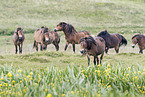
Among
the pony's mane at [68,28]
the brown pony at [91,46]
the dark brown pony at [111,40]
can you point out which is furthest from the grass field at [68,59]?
the pony's mane at [68,28]

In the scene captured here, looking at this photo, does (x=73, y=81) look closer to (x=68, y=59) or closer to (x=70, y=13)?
(x=68, y=59)

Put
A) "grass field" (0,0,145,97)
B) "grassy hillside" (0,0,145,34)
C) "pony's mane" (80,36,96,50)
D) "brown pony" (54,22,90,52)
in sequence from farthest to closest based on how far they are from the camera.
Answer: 1. "grassy hillside" (0,0,145,34)
2. "brown pony" (54,22,90,52)
3. "pony's mane" (80,36,96,50)
4. "grass field" (0,0,145,97)

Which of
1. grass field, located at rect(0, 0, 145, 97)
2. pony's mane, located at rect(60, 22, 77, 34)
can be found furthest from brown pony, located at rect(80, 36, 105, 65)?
pony's mane, located at rect(60, 22, 77, 34)

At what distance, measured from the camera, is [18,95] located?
18.4ft

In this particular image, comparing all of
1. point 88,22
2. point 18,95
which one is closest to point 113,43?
point 18,95

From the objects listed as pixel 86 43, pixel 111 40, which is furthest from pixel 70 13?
pixel 86 43

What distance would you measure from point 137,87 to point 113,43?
9.83 m

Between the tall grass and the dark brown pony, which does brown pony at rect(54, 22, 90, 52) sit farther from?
the tall grass

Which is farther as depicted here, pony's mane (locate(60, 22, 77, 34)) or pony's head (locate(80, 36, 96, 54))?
pony's mane (locate(60, 22, 77, 34))

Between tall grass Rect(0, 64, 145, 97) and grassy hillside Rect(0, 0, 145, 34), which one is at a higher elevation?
grassy hillside Rect(0, 0, 145, 34)

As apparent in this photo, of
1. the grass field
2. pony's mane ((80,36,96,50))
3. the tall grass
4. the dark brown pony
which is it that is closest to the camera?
the tall grass

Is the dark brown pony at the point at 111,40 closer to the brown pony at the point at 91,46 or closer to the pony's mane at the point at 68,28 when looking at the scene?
the pony's mane at the point at 68,28

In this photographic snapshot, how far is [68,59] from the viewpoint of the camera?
1348 centimetres

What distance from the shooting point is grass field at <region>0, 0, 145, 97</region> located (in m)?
6.03
